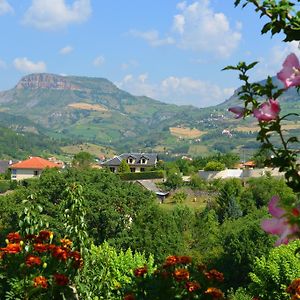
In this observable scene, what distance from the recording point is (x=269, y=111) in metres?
2.31

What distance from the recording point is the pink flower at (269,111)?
2.31m

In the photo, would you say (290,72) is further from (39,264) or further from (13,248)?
(39,264)

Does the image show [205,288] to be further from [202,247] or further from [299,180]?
[202,247]

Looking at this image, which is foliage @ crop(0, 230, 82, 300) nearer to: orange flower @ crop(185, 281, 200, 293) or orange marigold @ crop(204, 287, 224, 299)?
orange flower @ crop(185, 281, 200, 293)

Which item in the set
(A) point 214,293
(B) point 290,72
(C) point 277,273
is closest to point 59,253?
(A) point 214,293

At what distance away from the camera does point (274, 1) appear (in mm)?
2992

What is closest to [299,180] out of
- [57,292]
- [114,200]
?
[57,292]

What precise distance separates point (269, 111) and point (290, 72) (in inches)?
8.2

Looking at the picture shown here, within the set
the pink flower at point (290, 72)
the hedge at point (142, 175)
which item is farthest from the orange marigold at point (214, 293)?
the hedge at point (142, 175)

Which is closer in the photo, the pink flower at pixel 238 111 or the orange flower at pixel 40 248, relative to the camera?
the pink flower at pixel 238 111

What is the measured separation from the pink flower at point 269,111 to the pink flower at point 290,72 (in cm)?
11

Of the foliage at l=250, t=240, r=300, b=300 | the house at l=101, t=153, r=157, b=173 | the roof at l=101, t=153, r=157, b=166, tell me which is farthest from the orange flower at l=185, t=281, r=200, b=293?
the roof at l=101, t=153, r=157, b=166

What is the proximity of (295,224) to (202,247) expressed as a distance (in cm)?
3385

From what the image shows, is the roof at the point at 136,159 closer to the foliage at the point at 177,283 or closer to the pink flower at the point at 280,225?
the foliage at the point at 177,283
